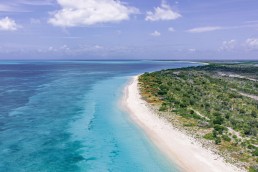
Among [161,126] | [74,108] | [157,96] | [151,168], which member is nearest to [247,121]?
[161,126]

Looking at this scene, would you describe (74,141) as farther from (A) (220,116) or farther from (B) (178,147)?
(A) (220,116)

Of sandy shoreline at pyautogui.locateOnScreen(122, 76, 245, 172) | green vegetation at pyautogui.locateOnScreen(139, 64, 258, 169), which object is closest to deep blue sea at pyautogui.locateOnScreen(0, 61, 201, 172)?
sandy shoreline at pyautogui.locateOnScreen(122, 76, 245, 172)

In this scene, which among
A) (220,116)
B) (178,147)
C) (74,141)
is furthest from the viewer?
(220,116)

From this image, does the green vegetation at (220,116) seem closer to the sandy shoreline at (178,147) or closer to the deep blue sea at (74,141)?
the sandy shoreline at (178,147)

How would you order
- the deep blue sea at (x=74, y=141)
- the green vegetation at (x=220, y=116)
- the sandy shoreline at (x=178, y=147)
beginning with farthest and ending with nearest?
the green vegetation at (x=220, y=116)
the deep blue sea at (x=74, y=141)
the sandy shoreline at (x=178, y=147)

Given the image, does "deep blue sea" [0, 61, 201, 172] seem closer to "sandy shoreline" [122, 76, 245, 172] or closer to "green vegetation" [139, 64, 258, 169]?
"sandy shoreline" [122, 76, 245, 172]

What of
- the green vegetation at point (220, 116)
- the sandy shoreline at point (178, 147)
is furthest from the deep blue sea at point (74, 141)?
the green vegetation at point (220, 116)

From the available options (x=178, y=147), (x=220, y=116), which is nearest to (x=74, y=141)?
(x=178, y=147)

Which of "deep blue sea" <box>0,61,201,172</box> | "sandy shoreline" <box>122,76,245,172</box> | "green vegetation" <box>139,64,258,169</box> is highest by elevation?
"green vegetation" <box>139,64,258,169</box>

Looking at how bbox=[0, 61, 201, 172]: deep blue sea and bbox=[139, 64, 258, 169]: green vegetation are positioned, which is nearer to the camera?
bbox=[0, 61, 201, 172]: deep blue sea
